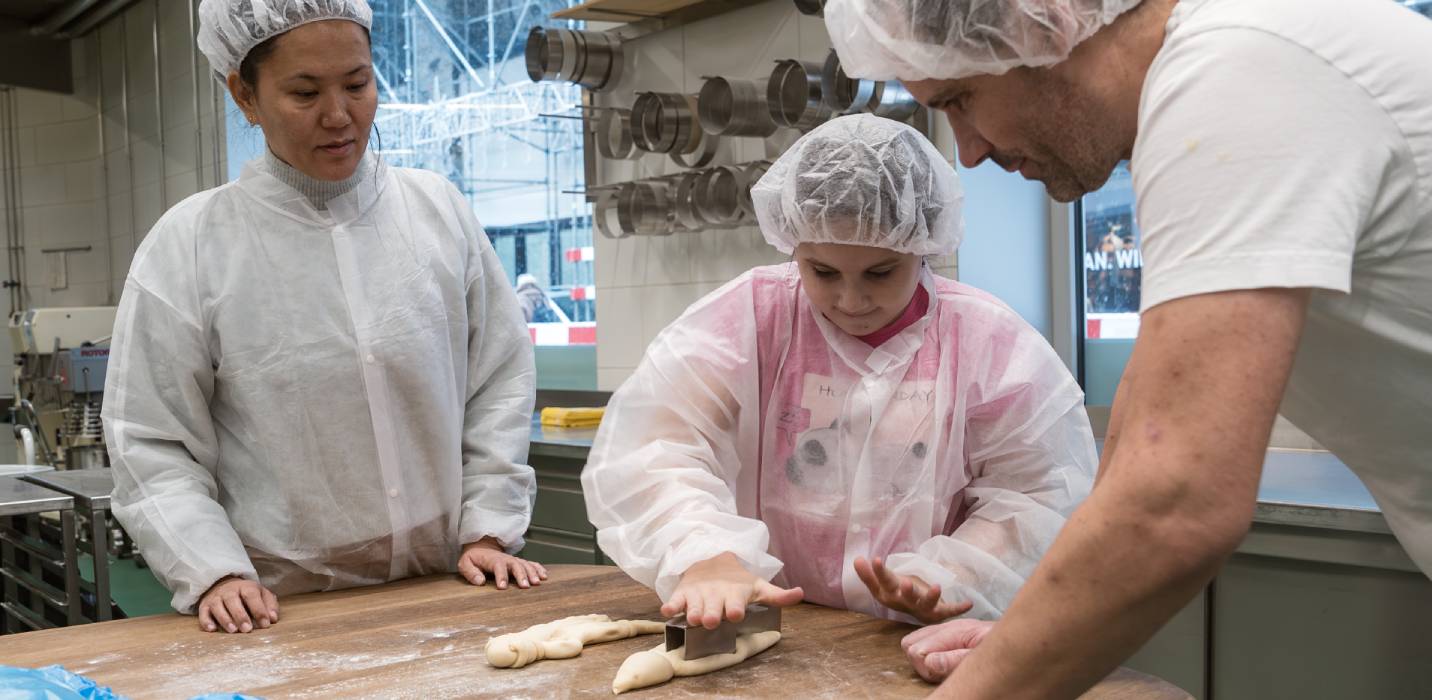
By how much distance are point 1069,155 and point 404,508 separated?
3.94 ft

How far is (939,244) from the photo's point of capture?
161 cm

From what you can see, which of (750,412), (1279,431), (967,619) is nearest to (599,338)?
(1279,431)

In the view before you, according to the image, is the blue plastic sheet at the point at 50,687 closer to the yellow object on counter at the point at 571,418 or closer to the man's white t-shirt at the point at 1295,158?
the man's white t-shirt at the point at 1295,158

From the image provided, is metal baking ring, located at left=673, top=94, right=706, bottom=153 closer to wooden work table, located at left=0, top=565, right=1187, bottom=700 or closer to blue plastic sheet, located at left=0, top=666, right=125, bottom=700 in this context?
wooden work table, located at left=0, top=565, right=1187, bottom=700

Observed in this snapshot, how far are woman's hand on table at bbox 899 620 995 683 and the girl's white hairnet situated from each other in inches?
19.9

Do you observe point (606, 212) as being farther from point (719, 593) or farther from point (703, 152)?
point (719, 593)

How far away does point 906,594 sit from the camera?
53.0 inches

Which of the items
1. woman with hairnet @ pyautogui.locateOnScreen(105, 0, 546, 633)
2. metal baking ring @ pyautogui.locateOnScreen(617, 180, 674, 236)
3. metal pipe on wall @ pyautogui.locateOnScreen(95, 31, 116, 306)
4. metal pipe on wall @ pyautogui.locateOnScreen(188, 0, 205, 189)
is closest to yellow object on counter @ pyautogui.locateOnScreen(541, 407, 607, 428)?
metal baking ring @ pyautogui.locateOnScreen(617, 180, 674, 236)

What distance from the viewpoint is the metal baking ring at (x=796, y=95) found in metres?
2.93

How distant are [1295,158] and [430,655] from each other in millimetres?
1061

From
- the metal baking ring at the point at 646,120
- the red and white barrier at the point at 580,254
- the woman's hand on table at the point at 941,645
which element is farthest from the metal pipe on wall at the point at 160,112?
the woman's hand on table at the point at 941,645

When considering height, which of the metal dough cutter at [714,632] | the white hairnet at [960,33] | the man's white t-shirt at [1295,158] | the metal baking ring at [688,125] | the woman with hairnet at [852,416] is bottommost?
the metal dough cutter at [714,632]

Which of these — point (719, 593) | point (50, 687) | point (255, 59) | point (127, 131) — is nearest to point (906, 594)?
point (719, 593)

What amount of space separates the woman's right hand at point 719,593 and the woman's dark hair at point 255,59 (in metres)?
0.94
